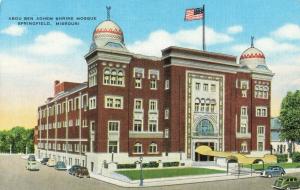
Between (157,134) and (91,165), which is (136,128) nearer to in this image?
(157,134)

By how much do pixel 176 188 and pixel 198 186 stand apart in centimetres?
224

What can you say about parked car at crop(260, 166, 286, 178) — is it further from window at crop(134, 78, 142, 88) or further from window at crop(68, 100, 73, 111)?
window at crop(68, 100, 73, 111)

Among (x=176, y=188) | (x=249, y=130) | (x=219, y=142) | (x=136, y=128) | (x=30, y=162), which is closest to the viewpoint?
(x=176, y=188)

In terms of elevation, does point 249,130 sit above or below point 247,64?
below

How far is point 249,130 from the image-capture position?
58.2 m

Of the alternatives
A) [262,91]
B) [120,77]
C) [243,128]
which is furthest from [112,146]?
[262,91]

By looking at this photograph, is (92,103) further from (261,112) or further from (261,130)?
(261,130)

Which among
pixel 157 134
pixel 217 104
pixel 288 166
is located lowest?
pixel 288 166

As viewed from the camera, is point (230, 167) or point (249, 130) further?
point (249, 130)

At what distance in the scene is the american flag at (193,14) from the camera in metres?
35.8

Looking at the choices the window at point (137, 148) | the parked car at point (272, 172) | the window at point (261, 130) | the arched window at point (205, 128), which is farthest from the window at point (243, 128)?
the window at point (137, 148)

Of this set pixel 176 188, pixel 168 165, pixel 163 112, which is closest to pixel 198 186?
pixel 176 188

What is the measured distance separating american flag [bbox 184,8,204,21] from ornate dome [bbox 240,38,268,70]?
21509mm

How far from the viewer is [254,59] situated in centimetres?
5753
